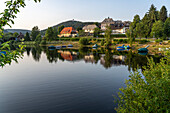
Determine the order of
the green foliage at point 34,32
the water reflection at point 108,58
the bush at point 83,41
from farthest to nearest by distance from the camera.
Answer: the green foliage at point 34,32 → the bush at point 83,41 → the water reflection at point 108,58

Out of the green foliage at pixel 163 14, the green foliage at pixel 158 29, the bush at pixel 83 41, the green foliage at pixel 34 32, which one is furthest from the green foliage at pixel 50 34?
the green foliage at pixel 163 14

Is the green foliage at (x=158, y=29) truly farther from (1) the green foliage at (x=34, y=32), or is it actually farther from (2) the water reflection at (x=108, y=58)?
(1) the green foliage at (x=34, y=32)

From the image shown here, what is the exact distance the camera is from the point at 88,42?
124000 mm

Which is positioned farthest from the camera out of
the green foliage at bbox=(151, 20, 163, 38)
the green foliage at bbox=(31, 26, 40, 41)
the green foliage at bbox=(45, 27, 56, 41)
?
the green foliage at bbox=(31, 26, 40, 41)

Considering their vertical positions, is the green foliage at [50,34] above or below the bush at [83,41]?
above

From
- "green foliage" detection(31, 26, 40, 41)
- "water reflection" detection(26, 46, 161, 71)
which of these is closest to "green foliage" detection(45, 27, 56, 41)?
"green foliage" detection(31, 26, 40, 41)

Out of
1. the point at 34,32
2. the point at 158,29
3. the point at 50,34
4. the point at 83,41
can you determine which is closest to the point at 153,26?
the point at 158,29

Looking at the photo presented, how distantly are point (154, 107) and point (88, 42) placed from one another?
116526 millimetres

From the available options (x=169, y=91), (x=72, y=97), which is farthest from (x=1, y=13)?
(x=72, y=97)

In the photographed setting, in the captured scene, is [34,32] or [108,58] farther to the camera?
[34,32]

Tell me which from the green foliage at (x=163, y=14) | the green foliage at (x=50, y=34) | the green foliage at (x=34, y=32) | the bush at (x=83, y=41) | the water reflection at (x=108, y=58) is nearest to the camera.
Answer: the water reflection at (x=108, y=58)

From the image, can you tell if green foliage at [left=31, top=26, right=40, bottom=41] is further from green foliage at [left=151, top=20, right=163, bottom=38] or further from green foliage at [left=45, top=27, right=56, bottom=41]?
green foliage at [left=151, top=20, right=163, bottom=38]

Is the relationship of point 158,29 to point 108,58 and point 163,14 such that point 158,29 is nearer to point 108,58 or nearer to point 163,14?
point 163,14

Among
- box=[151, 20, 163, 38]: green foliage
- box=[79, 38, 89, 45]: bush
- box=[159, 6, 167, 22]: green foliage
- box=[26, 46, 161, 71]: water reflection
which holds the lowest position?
box=[26, 46, 161, 71]: water reflection
